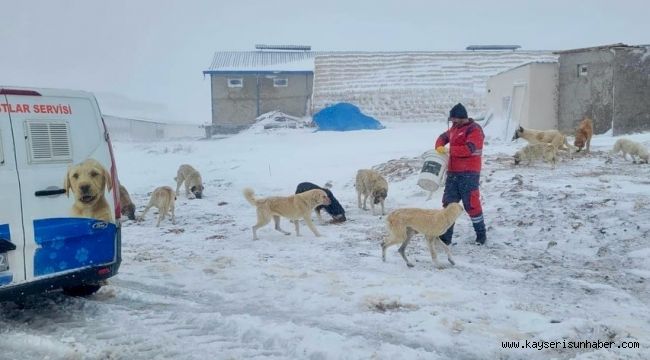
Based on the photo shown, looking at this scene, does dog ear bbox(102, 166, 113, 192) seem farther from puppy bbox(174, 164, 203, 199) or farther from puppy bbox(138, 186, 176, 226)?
puppy bbox(174, 164, 203, 199)

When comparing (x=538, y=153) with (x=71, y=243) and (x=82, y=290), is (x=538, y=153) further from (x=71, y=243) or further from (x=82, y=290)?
(x=71, y=243)

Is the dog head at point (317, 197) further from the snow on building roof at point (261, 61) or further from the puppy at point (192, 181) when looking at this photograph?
the snow on building roof at point (261, 61)

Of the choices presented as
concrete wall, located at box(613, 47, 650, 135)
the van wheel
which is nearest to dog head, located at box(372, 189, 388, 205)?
the van wheel

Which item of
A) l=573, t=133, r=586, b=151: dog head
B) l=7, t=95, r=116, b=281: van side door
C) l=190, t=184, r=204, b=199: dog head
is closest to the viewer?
l=7, t=95, r=116, b=281: van side door

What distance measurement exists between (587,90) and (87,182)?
63.0 ft

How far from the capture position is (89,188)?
16.9 ft

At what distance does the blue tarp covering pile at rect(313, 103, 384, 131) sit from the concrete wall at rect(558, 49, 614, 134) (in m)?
10.8

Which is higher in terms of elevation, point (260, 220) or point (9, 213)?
point (9, 213)

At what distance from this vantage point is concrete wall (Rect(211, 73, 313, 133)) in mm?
36375

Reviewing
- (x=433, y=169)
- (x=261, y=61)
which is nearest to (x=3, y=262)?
(x=433, y=169)

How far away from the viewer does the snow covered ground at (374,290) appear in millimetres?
4574

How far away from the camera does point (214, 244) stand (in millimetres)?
8789

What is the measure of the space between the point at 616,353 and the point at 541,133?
36.4ft

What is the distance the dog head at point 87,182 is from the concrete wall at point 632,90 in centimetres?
1813
